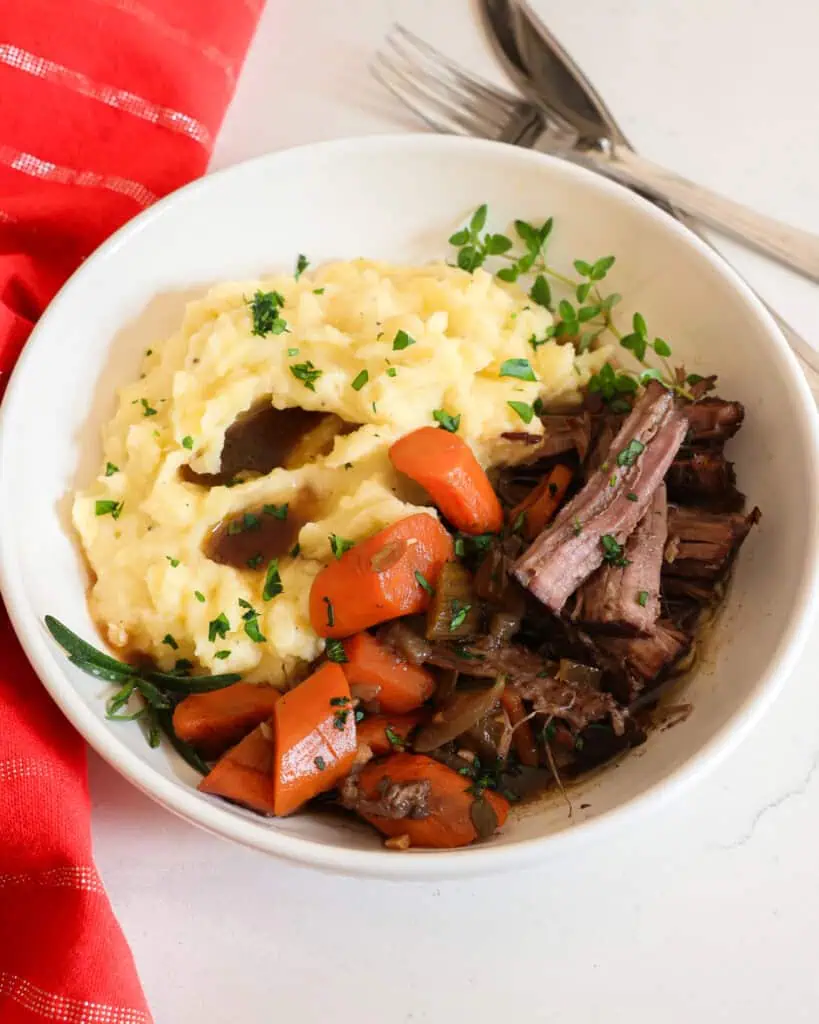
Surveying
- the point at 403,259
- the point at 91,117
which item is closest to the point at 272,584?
the point at 403,259

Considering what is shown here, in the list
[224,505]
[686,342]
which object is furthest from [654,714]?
[224,505]

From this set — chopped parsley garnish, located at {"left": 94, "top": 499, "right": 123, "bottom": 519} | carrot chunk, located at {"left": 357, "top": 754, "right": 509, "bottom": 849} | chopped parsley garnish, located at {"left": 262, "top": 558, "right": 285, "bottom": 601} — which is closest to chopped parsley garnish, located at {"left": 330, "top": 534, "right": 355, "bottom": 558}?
chopped parsley garnish, located at {"left": 262, "top": 558, "right": 285, "bottom": 601}

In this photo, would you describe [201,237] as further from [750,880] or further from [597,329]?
[750,880]

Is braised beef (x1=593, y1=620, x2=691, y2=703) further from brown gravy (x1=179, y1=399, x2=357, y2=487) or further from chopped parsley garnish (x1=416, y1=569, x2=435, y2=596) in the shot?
brown gravy (x1=179, y1=399, x2=357, y2=487)

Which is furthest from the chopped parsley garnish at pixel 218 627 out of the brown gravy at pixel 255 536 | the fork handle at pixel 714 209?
the fork handle at pixel 714 209

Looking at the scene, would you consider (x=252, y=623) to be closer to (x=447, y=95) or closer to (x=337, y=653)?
(x=337, y=653)

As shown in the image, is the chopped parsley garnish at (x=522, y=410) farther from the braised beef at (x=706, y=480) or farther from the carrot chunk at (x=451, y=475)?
the braised beef at (x=706, y=480)

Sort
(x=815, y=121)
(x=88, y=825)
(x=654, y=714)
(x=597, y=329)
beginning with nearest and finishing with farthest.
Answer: (x=88, y=825) < (x=654, y=714) < (x=597, y=329) < (x=815, y=121)
